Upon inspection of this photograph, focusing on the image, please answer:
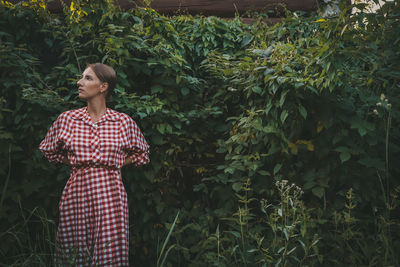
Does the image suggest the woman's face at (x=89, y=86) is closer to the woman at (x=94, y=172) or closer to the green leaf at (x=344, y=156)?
the woman at (x=94, y=172)

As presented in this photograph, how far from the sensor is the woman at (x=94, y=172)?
2688mm

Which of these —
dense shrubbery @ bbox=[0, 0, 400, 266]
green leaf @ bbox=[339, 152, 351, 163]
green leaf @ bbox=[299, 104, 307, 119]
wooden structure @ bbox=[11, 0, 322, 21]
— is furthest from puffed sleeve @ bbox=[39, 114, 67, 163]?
wooden structure @ bbox=[11, 0, 322, 21]

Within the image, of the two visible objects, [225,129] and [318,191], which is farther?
[225,129]

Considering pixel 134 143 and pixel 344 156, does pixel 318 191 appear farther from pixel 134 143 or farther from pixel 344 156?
pixel 134 143

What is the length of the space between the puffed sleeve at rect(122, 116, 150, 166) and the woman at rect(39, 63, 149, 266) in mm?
15

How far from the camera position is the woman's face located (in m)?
2.76

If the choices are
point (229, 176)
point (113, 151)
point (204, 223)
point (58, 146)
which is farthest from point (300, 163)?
point (58, 146)

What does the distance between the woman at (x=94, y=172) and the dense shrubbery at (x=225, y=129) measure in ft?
0.86

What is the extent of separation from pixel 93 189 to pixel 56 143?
451mm

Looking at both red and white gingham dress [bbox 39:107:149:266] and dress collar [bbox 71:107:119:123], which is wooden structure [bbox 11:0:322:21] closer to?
dress collar [bbox 71:107:119:123]

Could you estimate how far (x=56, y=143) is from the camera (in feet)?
9.20

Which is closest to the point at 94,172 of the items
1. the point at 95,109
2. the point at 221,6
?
the point at 95,109

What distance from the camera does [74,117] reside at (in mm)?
2824

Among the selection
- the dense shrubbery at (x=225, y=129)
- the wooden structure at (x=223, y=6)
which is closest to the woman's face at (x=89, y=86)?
the dense shrubbery at (x=225, y=129)
